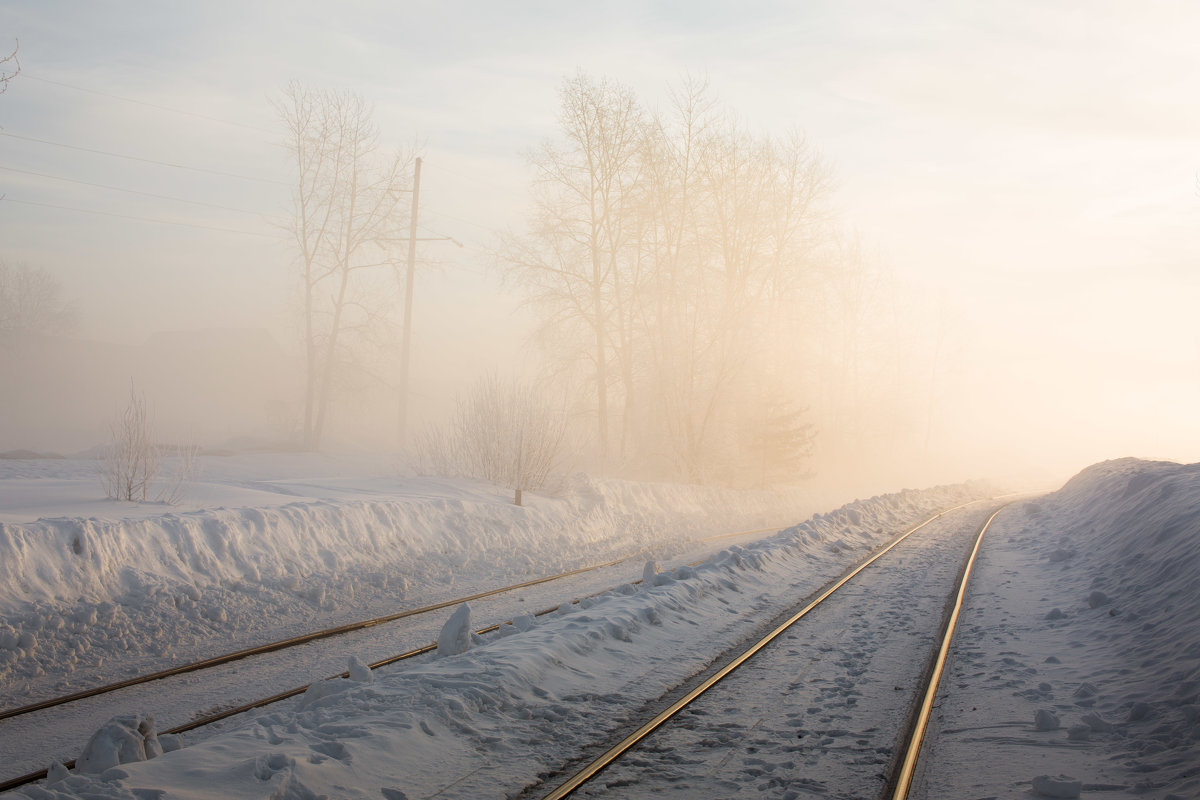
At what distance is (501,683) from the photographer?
5.62 meters

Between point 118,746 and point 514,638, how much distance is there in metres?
3.37

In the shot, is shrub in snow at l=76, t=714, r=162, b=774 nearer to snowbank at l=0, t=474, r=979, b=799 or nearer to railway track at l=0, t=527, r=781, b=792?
snowbank at l=0, t=474, r=979, b=799

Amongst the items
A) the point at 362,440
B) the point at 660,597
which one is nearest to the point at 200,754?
the point at 660,597

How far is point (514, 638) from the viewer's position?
6918 millimetres

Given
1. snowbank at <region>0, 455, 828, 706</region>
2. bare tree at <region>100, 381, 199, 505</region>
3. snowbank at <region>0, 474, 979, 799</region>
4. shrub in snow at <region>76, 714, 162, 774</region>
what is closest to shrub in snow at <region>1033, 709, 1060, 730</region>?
snowbank at <region>0, 474, 979, 799</region>

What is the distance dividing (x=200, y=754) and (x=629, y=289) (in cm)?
2479

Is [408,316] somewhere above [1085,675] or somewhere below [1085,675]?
above

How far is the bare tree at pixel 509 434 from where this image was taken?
17.7 metres

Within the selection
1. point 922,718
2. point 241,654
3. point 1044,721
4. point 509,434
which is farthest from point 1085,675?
point 509,434

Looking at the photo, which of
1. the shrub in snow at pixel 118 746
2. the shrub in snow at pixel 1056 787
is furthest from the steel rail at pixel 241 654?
the shrub in snow at pixel 1056 787

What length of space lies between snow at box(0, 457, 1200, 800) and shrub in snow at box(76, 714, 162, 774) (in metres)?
0.02

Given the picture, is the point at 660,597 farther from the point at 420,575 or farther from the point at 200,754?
the point at 200,754

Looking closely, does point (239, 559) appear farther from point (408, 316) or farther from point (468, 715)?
point (408, 316)

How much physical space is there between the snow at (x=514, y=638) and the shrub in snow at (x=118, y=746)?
0.06 ft
